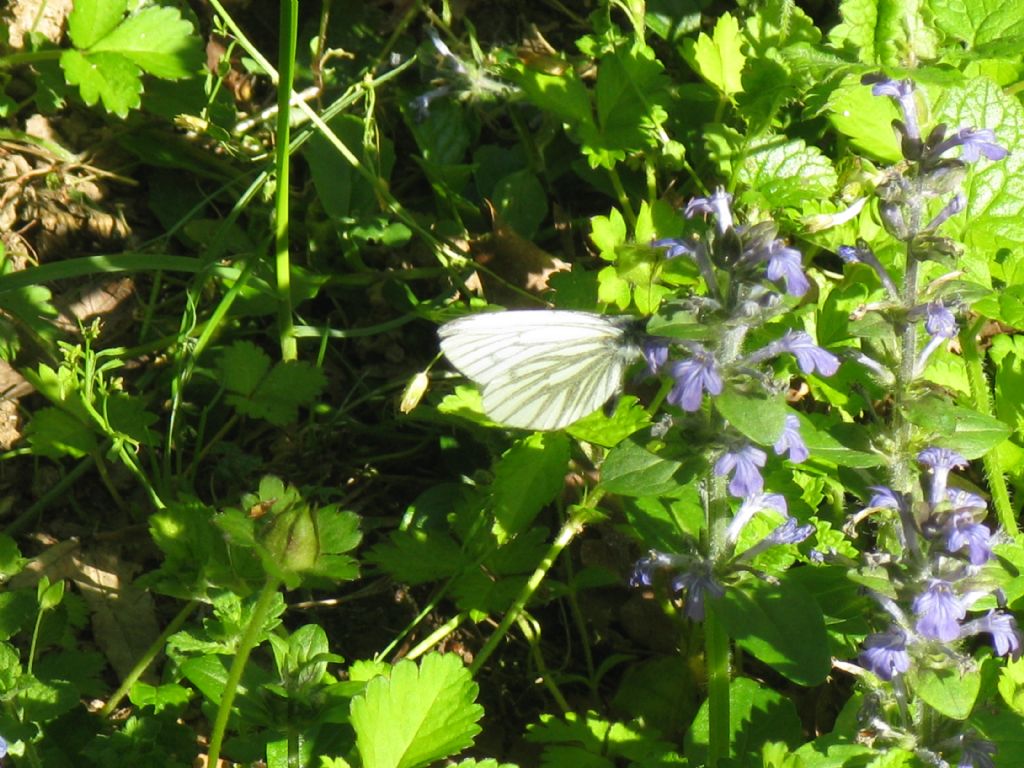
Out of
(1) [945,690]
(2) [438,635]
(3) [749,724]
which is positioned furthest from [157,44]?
(1) [945,690]

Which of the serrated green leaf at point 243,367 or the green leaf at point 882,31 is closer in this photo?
the green leaf at point 882,31

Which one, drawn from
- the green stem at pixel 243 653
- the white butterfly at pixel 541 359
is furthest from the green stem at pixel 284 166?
the green stem at pixel 243 653

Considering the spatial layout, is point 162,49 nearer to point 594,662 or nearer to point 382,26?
point 382,26

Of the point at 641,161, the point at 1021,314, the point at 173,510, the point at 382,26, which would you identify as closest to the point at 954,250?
the point at 1021,314

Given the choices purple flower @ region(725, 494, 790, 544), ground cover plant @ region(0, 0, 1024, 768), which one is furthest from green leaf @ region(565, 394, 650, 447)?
purple flower @ region(725, 494, 790, 544)

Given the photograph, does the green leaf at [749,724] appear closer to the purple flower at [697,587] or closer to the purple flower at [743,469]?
the purple flower at [697,587]
